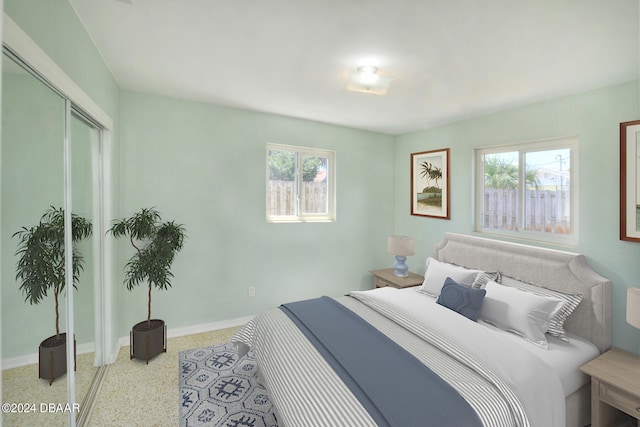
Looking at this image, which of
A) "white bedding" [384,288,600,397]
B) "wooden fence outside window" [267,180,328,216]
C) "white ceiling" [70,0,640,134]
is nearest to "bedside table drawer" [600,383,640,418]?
"white bedding" [384,288,600,397]

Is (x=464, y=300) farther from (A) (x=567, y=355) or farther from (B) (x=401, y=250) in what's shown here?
(B) (x=401, y=250)

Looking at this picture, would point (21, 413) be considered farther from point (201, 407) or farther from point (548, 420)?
point (548, 420)

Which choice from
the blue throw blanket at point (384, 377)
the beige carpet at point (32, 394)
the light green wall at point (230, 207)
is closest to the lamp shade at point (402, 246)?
the light green wall at point (230, 207)

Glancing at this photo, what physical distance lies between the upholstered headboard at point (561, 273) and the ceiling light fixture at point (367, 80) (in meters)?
1.97

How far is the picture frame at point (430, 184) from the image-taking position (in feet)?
12.6

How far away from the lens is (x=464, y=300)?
261 centimetres

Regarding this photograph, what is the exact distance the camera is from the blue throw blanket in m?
1.40

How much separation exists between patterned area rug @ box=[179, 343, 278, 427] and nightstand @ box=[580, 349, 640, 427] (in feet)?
6.93

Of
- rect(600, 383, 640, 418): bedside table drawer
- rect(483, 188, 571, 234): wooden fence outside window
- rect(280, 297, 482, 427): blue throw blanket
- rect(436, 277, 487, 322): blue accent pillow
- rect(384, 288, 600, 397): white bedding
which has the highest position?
rect(483, 188, 571, 234): wooden fence outside window

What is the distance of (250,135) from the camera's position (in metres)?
3.62

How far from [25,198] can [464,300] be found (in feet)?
9.62

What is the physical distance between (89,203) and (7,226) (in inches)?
47.2

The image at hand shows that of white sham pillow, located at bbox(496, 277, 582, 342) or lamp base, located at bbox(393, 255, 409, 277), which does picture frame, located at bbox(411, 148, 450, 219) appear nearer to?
lamp base, located at bbox(393, 255, 409, 277)

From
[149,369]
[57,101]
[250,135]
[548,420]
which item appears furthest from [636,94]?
[149,369]
